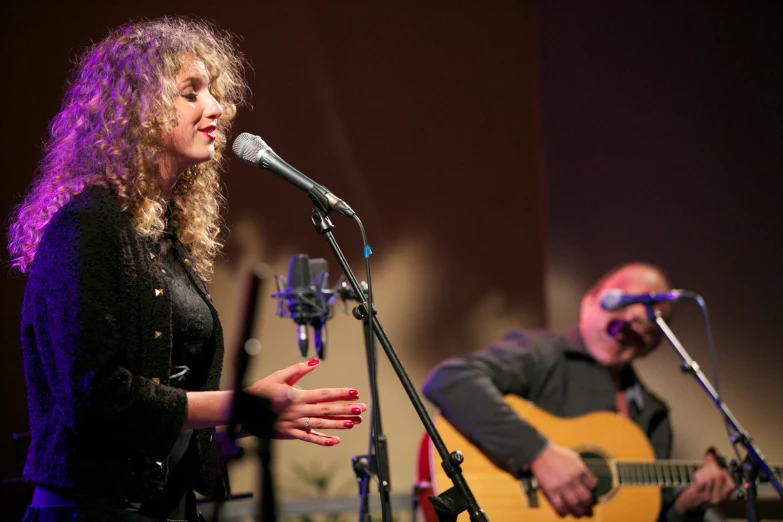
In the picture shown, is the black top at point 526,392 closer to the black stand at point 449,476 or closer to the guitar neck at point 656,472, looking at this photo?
the guitar neck at point 656,472

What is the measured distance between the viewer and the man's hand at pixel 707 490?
4.11 meters

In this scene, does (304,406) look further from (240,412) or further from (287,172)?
(287,172)

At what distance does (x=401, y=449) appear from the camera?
4613 mm

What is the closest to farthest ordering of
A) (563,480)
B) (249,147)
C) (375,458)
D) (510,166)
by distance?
(249,147) → (375,458) → (563,480) → (510,166)

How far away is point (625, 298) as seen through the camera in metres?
4.07

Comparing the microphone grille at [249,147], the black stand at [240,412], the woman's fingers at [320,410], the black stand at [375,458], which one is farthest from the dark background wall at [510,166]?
the black stand at [240,412]

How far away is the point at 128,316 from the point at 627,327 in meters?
3.52

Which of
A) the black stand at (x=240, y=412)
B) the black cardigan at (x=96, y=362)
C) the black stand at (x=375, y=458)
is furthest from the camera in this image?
the black stand at (x=375, y=458)

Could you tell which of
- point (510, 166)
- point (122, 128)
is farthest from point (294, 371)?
point (510, 166)

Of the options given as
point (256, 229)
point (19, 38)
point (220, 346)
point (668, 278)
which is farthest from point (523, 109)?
point (220, 346)

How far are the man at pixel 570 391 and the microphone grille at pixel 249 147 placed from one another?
91.2 inches

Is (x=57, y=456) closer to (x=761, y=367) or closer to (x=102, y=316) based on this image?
(x=102, y=316)

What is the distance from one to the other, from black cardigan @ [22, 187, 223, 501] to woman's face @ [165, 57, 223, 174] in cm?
30

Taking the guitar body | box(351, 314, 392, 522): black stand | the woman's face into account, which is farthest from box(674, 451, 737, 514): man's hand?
the woman's face
